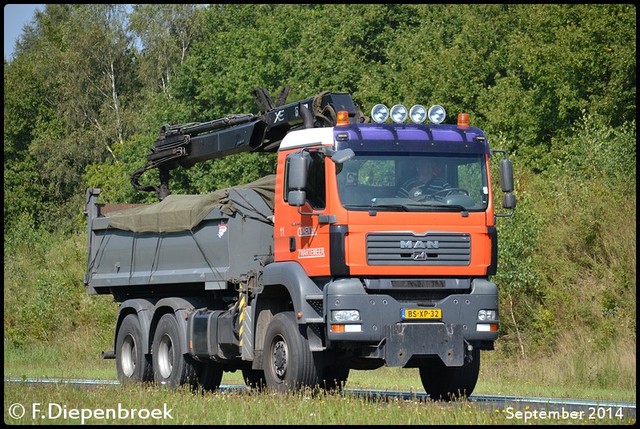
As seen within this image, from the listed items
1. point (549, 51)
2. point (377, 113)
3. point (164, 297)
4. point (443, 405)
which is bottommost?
point (443, 405)

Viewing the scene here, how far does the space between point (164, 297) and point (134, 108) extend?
5066 centimetres

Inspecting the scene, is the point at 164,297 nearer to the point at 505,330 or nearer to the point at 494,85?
the point at 505,330

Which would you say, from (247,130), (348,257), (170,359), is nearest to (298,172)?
(348,257)

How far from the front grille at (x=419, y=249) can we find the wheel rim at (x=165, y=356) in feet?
17.2

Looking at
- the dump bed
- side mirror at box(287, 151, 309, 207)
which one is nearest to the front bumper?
side mirror at box(287, 151, 309, 207)

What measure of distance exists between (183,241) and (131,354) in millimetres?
2902

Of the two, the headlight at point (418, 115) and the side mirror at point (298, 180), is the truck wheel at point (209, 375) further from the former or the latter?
the headlight at point (418, 115)

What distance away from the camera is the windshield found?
52.2ft

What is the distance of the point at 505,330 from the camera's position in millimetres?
30359

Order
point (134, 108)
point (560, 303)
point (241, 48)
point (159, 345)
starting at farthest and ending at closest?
point (134, 108), point (241, 48), point (560, 303), point (159, 345)

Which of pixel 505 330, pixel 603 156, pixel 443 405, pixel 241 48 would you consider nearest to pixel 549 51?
pixel 603 156

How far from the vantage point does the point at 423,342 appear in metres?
15.8

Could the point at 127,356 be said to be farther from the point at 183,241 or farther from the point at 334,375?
the point at 334,375

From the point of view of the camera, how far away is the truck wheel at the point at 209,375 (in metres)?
19.6
